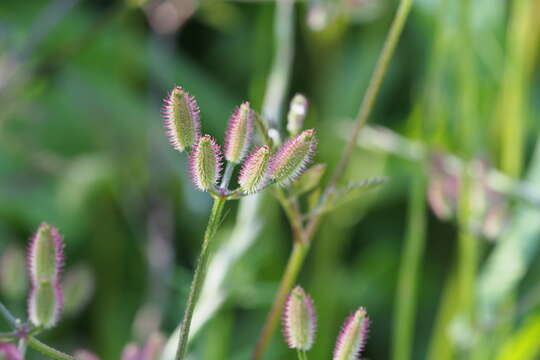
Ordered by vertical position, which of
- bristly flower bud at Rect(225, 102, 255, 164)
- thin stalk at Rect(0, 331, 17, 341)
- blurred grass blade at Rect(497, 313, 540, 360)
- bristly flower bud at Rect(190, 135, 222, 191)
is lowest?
thin stalk at Rect(0, 331, 17, 341)

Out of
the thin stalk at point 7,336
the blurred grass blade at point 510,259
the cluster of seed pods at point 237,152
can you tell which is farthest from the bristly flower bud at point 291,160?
the blurred grass blade at point 510,259

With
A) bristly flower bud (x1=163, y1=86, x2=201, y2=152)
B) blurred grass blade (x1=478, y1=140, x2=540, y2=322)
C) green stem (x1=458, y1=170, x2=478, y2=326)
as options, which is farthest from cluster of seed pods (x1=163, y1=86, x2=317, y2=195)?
blurred grass blade (x1=478, y1=140, x2=540, y2=322)

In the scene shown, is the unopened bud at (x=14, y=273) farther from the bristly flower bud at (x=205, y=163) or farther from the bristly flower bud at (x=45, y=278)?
the bristly flower bud at (x=205, y=163)

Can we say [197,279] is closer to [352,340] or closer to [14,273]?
[352,340]

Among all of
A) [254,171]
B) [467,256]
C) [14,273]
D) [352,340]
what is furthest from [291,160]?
[467,256]

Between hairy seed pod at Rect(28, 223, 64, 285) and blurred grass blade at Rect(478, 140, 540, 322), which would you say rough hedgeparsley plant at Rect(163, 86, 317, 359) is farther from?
blurred grass blade at Rect(478, 140, 540, 322)

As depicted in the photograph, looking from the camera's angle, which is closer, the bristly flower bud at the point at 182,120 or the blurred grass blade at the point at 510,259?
the bristly flower bud at the point at 182,120

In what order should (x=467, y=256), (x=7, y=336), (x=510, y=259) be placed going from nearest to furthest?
(x=7, y=336) → (x=467, y=256) → (x=510, y=259)
